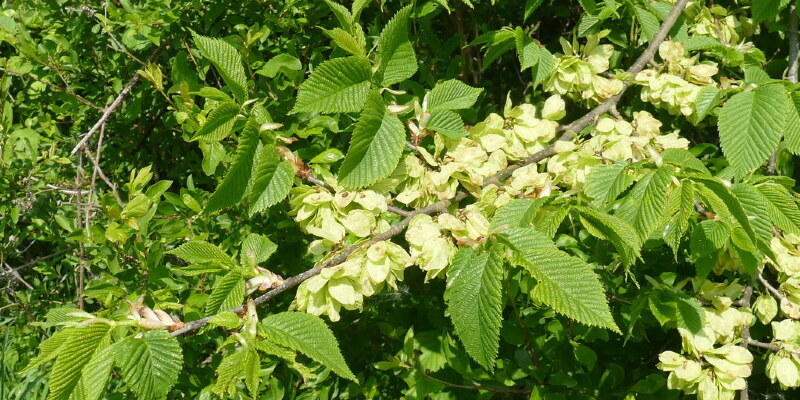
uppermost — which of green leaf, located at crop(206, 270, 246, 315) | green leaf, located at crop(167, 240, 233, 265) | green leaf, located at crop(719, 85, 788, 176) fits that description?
green leaf, located at crop(719, 85, 788, 176)

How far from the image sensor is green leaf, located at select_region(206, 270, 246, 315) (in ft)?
3.69

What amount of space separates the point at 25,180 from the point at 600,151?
6.26 feet

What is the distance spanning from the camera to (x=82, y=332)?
0.99 meters

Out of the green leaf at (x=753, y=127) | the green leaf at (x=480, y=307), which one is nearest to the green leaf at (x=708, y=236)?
the green leaf at (x=753, y=127)

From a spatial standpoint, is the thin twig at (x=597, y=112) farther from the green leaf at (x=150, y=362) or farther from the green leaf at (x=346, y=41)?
the green leaf at (x=150, y=362)

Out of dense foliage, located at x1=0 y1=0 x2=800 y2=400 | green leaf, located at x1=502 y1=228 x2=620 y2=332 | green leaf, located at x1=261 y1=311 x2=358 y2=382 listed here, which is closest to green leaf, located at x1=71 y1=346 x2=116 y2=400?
dense foliage, located at x1=0 y1=0 x2=800 y2=400

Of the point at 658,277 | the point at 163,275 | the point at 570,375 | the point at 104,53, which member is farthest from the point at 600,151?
the point at 104,53

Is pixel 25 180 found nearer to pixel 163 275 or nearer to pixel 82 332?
pixel 163 275

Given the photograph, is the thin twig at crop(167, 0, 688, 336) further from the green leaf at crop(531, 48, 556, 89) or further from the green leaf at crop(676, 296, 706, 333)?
the green leaf at crop(676, 296, 706, 333)

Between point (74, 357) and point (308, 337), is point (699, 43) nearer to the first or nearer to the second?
point (308, 337)

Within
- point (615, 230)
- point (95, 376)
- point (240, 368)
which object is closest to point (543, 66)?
point (615, 230)

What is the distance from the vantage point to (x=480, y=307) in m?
1.00

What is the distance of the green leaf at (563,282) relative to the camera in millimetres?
969

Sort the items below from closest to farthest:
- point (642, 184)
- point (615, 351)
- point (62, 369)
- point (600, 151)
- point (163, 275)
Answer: point (62, 369), point (642, 184), point (600, 151), point (163, 275), point (615, 351)
